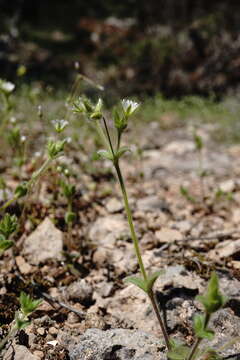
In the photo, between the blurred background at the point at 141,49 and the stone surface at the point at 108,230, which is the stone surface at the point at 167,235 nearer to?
the stone surface at the point at 108,230

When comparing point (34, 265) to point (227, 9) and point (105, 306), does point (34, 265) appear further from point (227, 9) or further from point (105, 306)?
point (227, 9)

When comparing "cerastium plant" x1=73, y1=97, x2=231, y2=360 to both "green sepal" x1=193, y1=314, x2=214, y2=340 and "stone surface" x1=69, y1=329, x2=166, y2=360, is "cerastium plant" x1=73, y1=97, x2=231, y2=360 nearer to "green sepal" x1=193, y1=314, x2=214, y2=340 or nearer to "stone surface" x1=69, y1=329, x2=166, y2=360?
"green sepal" x1=193, y1=314, x2=214, y2=340

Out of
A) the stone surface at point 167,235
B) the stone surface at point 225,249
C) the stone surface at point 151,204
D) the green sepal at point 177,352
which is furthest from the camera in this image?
the stone surface at point 151,204

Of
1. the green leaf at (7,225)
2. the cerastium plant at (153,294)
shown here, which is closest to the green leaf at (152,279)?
the cerastium plant at (153,294)

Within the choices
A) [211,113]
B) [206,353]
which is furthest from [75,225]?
[211,113]

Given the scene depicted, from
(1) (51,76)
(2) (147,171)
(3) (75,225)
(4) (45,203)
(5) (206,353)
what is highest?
(1) (51,76)

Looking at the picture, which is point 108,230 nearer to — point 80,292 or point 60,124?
point 80,292
